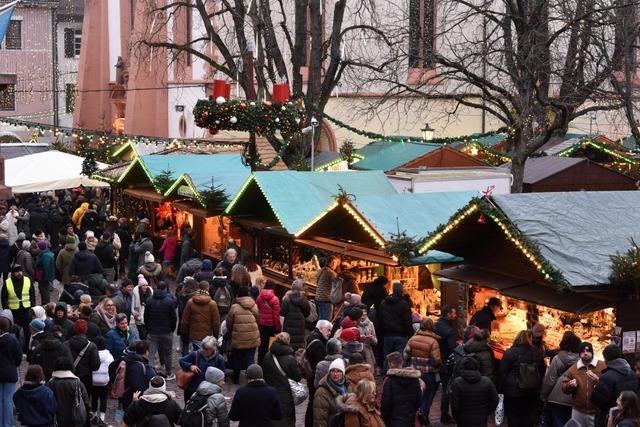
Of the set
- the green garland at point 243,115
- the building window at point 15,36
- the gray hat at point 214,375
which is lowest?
the gray hat at point 214,375

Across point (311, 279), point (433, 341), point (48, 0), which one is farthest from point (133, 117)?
point (433, 341)

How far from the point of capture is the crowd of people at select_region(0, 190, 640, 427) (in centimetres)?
1062

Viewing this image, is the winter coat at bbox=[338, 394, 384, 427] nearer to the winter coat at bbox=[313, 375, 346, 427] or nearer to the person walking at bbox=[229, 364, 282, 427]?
the winter coat at bbox=[313, 375, 346, 427]

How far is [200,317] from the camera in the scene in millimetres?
14750

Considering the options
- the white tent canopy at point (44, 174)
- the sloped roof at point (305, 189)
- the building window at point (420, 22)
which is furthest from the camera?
the building window at point (420, 22)

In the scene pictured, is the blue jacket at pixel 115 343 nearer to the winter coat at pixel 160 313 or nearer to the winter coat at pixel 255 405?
the winter coat at pixel 160 313

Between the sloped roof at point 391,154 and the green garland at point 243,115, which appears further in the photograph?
the sloped roof at point 391,154

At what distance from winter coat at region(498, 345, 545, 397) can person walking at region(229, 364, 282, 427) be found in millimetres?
2824

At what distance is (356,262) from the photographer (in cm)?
1798

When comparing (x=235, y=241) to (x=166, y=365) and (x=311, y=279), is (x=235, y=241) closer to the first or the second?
(x=311, y=279)

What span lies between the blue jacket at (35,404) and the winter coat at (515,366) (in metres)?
4.59

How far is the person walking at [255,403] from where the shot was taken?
34.7 feet

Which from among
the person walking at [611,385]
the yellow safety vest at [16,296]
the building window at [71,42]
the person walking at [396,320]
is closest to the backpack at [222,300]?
the person walking at [396,320]

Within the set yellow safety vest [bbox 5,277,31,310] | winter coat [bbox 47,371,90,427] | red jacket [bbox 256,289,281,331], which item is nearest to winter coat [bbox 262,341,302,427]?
winter coat [bbox 47,371,90,427]
